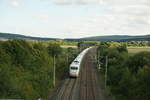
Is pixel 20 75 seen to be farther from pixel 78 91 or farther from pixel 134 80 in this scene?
pixel 134 80

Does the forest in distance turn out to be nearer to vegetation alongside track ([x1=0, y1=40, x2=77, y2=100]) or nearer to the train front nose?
vegetation alongside track ([x1=0, y1=40, x2=77, y2=100])

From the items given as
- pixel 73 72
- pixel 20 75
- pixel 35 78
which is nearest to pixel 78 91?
pixel 35 78

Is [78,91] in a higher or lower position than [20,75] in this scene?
lower

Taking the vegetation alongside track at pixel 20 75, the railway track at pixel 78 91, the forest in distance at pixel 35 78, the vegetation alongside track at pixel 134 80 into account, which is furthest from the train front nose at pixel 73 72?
the vegetation alongside track at pixel 134 80

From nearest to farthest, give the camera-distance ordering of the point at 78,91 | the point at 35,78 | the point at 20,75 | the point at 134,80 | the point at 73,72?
the point at 134,80
the point at 20,75
the point at 35,78
the point at 78,91
the point at 73,72

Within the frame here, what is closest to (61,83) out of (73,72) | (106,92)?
(73,72)

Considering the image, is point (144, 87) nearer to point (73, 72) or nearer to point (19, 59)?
point (73, 72)

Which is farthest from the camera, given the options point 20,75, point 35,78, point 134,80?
point 35,78

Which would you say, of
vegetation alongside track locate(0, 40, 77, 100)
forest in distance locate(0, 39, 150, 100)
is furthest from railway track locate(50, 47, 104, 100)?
vegetation alongside track locate(0, 40, 77, 100)

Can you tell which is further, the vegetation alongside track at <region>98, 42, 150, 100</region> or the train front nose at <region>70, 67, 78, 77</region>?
the train front nose at <region>70, 67, 78, 77</region>

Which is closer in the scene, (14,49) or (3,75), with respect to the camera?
(3,75)

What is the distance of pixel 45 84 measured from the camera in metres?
40.2

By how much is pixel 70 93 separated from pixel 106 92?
803 centimetres

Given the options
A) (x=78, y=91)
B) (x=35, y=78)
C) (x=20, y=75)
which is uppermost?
(x=20, y=75)
